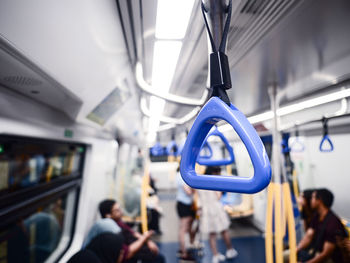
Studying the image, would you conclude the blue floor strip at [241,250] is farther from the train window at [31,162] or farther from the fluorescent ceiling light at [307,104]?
the fluorescent ceiling light at [307,104]

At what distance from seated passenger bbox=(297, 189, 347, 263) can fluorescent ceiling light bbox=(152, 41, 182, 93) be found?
82.6 inches

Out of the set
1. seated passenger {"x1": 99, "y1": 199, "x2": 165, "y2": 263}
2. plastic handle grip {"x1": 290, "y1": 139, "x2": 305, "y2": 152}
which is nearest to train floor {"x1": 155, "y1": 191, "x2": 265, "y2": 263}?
seated passenger {"x1": 99, "y1": 199, "x2": 165, "y2": 263}

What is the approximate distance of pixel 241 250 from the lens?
3.32 meters

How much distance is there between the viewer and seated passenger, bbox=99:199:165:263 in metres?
2.18

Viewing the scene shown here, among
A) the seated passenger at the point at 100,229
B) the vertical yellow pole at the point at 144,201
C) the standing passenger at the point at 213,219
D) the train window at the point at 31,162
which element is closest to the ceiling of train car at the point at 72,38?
the train window at the point at 31,162

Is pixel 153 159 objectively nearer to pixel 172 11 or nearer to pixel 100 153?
pixel 100 153

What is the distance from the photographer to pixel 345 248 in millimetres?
1643

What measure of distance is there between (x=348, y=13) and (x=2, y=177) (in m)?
2.26

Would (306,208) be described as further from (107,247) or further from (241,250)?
(107,247)

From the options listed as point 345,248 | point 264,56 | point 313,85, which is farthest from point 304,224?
point 264,56

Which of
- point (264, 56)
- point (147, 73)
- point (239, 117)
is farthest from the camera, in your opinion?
point (147, 73)

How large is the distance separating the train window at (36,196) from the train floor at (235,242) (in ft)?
6.02

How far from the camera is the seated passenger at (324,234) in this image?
71.9 inches

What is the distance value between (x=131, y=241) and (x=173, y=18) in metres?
2.55
